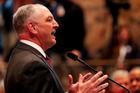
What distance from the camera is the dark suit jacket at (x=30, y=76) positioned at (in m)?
3.86

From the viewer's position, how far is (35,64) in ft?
12.8

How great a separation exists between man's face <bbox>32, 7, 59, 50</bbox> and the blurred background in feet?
7.53

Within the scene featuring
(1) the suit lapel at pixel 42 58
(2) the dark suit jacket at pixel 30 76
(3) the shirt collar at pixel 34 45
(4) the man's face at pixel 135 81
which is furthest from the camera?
(4) the man's face at pixel 135 81

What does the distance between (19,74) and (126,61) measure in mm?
4523

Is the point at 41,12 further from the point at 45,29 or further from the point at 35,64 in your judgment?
the point at 35,64

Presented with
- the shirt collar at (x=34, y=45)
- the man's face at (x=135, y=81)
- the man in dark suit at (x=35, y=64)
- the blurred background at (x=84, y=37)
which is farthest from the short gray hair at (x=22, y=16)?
the blurred background at (x=84, y=37)

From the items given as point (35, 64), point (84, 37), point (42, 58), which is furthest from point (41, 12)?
point (84, 37)

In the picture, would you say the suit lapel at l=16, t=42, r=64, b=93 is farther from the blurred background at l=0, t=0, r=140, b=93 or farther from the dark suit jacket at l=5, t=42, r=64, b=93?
the blurred background at l=0, t=0, r=140, b=93

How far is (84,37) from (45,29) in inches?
174

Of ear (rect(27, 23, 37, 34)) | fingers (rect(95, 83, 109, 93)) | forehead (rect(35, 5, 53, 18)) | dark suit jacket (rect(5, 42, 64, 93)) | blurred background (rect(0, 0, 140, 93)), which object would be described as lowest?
blurred background (rect(0, 0, 140, 93))

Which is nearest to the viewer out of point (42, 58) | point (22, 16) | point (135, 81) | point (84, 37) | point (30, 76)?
point (30, 76)

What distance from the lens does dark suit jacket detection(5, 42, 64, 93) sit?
152 inches

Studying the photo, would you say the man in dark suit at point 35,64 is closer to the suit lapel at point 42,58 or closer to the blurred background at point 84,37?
the suit lapel at point 42,58

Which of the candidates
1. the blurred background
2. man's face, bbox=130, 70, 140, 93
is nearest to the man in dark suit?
man's face, bbox=130, 70, 140, 93
